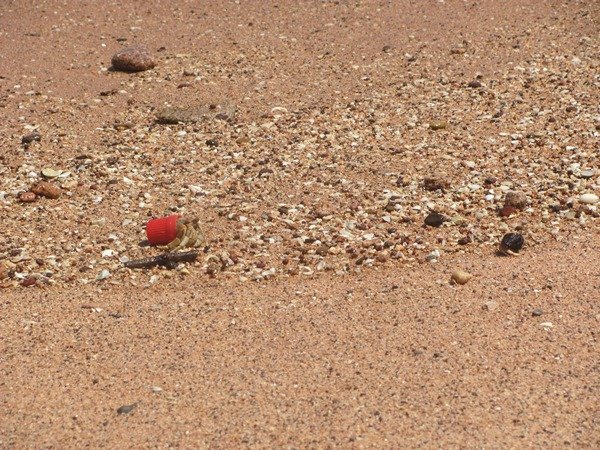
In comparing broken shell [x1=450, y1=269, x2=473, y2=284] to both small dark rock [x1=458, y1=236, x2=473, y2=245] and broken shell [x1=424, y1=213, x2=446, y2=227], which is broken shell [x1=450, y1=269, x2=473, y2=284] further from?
broken shell [x1=424, y1=213, x2=446, y2=227]

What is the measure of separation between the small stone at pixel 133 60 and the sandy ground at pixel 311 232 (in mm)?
76

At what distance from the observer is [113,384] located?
3.84 metres

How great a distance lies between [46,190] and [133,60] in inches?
78.6

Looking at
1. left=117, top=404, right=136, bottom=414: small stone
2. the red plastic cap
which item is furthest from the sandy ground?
the red plastic cap

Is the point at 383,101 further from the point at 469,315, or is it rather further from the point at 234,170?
the point at 469,315

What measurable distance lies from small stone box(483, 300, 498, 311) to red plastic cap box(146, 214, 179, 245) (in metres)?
1.58

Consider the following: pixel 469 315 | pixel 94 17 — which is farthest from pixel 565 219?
pixel 94 17

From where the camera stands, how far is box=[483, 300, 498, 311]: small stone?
425 centimetres

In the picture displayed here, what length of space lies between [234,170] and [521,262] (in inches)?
72.9

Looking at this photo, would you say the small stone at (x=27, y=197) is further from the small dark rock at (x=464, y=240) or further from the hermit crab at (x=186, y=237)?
the small dark rock at (x=464, y=240)

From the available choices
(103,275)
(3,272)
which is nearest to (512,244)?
(103,275)

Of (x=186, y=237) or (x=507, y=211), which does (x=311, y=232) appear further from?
(x=507, y=211)

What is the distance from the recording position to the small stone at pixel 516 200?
5031mm

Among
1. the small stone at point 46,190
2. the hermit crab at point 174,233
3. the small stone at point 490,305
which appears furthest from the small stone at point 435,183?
the small stone at point 46,190
